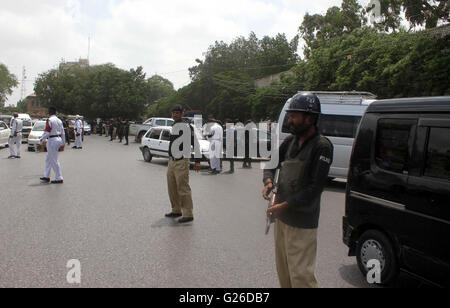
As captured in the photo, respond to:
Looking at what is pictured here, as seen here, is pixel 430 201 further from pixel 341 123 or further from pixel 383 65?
pixel 383 65

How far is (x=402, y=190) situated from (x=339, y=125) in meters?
7.44

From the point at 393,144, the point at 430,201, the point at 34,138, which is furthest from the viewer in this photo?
the point at 34,138

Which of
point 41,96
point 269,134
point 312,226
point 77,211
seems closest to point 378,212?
point 312,226

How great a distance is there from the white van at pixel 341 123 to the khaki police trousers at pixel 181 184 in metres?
4.66

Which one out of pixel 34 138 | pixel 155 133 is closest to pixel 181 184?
pixel 155 133

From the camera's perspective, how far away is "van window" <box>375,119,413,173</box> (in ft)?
13.1

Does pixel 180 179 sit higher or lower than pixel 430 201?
lower

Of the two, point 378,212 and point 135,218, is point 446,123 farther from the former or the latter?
point 135,218

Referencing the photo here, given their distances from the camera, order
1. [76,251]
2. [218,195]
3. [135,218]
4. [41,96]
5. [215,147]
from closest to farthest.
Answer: [76,251]
[135,218]
[218,195]
[215,147]
[41,96]

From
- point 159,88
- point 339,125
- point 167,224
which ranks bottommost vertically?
point 167,224

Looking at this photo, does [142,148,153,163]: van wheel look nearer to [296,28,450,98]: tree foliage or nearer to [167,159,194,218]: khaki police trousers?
[167,159,194,218]: khaki police trousers

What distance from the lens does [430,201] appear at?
3.54 m

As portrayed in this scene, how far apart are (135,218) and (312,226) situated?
14.5 ft

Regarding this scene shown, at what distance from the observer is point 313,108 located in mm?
2959
